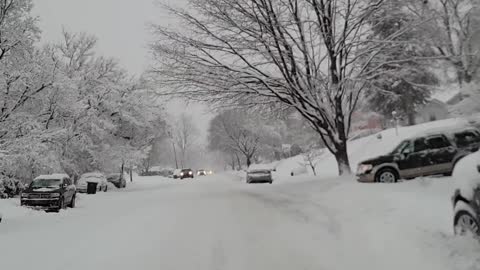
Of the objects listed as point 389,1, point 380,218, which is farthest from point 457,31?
point 380,218

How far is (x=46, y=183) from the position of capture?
19.7 metres

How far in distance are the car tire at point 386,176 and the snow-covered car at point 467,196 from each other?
8.16m

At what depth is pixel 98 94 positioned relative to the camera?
3584 centimetres

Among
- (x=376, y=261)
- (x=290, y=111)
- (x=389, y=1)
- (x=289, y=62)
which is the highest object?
(x=389, y=1)

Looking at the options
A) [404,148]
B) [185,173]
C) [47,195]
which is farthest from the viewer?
[185,173]

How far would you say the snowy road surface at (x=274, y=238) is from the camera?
647 cm

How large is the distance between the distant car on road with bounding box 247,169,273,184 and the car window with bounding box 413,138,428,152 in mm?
18694

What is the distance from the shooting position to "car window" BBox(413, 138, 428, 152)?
554 inches

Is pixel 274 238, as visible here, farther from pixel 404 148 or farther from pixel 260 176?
pixel 260 176

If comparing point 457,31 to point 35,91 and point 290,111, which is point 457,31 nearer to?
point 290,111

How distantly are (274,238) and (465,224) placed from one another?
3.69m

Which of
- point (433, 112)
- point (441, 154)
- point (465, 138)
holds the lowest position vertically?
point (441, 154)

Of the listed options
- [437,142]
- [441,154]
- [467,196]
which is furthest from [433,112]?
[467,196]

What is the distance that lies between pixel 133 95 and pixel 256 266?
34876mm
